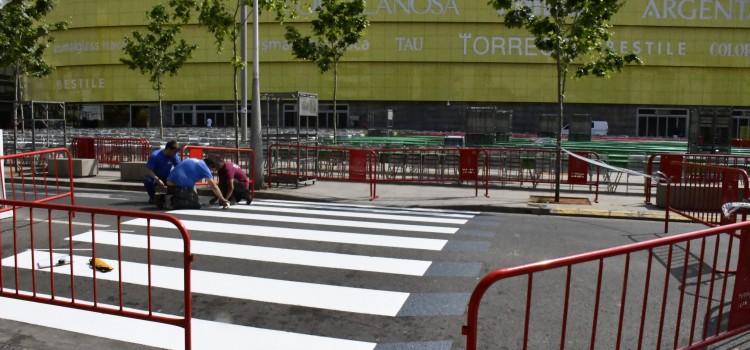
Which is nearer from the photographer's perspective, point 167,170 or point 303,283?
point 303,283

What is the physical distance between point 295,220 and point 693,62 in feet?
156

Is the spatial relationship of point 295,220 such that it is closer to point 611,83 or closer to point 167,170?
point 167,170

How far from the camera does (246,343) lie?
15.6 feet

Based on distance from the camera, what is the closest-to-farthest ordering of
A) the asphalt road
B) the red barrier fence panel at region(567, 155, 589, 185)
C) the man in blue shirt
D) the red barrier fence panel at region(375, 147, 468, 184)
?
the asphalt road < the man in blue shirt < the red barrier fence panel at region(567, 155, 589, 185) < the red barrier fence panel at region(375, 147, 468, 184)

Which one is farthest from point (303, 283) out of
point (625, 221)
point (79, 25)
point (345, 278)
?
point (79, 25)

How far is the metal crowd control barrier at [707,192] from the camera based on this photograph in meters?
8.71

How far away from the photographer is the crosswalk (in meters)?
5.02

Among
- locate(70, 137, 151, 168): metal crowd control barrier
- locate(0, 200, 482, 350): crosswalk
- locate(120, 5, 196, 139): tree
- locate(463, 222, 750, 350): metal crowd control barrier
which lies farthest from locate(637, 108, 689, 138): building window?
locate(463, 222, 750, 350): metal crowd control barrier

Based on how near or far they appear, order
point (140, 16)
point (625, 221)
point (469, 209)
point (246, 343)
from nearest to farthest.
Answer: point (246, 343) < point (625, 221) < point (469, 209) < point (140, 16)

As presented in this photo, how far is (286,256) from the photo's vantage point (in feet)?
25.0

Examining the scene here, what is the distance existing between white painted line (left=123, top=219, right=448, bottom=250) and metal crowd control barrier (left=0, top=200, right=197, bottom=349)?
0.91 meters

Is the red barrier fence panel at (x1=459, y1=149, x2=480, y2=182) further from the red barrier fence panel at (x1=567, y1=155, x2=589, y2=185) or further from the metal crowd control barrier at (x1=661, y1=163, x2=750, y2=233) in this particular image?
the metal crowd control barrier at (x1=661, y1=163, x2=750, y2=233)

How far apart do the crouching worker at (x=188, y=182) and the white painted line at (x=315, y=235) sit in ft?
4.27

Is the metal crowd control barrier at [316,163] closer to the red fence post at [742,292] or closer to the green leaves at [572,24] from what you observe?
the green leaves at [572,24]
